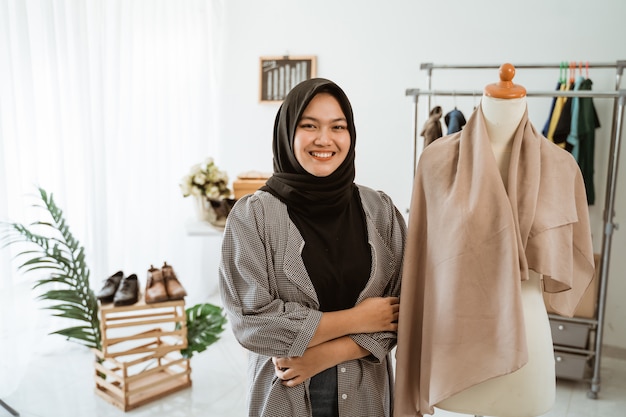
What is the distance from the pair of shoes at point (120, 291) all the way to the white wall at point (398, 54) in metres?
1.62

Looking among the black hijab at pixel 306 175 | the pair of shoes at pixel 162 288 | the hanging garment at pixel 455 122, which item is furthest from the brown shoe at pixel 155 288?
the hanging garment at pixel 455 122

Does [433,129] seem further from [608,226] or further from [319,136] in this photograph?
[319,136]

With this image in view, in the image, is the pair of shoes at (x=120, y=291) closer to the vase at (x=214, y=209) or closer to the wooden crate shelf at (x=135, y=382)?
the wooden crate shelf at (x=135, y=382)

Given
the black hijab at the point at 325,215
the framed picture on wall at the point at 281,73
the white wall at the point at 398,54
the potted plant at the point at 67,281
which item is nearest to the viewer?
the black hijab at the point at 325,215

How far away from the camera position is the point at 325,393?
49.2 inches

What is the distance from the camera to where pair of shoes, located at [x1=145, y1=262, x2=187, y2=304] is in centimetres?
243

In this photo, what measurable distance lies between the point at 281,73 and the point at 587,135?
6.73ft

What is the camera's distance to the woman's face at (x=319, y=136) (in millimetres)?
1223

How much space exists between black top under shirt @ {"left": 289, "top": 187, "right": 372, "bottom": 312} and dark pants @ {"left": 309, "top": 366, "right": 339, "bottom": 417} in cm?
16

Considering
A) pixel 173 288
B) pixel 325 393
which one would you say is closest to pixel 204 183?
pixel 173 288

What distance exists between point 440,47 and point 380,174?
35.7 inches

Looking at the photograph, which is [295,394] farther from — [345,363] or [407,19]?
[407,19]

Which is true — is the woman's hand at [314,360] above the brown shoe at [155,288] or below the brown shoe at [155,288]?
above

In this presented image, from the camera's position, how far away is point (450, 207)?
1.16m
